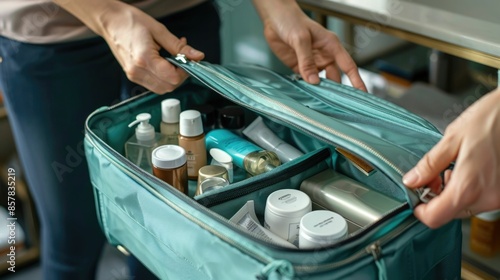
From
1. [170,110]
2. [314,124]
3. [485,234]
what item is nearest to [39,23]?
[170,110]

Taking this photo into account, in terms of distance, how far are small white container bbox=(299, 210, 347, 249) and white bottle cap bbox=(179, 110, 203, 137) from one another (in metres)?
0.22

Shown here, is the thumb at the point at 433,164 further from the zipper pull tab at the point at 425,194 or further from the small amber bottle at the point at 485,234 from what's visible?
the small amber bottle at the point at 485,234

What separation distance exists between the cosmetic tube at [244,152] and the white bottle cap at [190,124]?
0.14 ft

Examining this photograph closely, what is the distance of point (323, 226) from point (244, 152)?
21cm

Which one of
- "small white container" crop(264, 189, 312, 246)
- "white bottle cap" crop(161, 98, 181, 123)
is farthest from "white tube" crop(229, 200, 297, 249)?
"white bottle cap" crop(161, 98, 181, 123)

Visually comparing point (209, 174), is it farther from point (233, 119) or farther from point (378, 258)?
point (378, 258)

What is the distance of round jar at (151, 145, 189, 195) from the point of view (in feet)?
2.48

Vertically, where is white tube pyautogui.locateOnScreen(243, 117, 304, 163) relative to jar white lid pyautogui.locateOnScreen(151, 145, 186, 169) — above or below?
below

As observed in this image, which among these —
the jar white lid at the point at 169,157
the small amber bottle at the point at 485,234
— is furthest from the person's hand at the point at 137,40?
the small amber bottle at the point at 485,234

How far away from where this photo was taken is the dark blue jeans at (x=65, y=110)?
0.92 metres

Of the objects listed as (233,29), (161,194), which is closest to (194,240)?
(161,194)

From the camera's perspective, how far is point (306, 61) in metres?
0.90

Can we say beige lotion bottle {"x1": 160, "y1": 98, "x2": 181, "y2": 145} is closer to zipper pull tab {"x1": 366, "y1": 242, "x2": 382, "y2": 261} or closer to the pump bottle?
the pump bottle

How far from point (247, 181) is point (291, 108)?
0.10 metres
